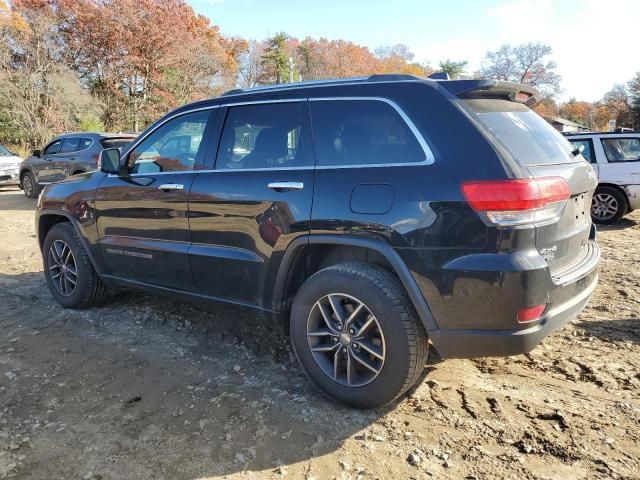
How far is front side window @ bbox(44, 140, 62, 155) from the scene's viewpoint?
12.7m

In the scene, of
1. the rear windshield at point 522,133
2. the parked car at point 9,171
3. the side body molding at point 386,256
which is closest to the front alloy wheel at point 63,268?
the side body molding at point 386,256

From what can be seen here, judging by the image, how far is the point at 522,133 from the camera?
2922 millimetres

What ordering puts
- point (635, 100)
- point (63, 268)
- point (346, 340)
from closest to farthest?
point (346, 340)
point (63, 268)
point (635, 100)

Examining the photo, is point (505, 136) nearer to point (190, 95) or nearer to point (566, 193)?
point (566, 193)

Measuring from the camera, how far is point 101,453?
2.68 meters

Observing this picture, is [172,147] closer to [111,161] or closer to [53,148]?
[111,161]

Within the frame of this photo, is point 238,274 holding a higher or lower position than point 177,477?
higher

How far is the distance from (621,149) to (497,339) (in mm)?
8341

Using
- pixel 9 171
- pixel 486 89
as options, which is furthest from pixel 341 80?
pixel 9 171

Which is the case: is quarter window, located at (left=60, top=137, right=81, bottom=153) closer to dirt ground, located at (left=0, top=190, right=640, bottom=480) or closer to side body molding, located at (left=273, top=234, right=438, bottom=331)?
dirt ground, located at (left=0, top=190, right=640, bottom=480)

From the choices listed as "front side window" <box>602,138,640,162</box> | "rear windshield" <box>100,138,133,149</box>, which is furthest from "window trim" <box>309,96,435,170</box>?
"rear windshield" <box>100,138,133,149</box>

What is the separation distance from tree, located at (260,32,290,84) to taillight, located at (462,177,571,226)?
146 ft

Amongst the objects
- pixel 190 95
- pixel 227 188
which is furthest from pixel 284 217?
pixel 190 95

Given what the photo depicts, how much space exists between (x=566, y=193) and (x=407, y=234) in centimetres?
90
